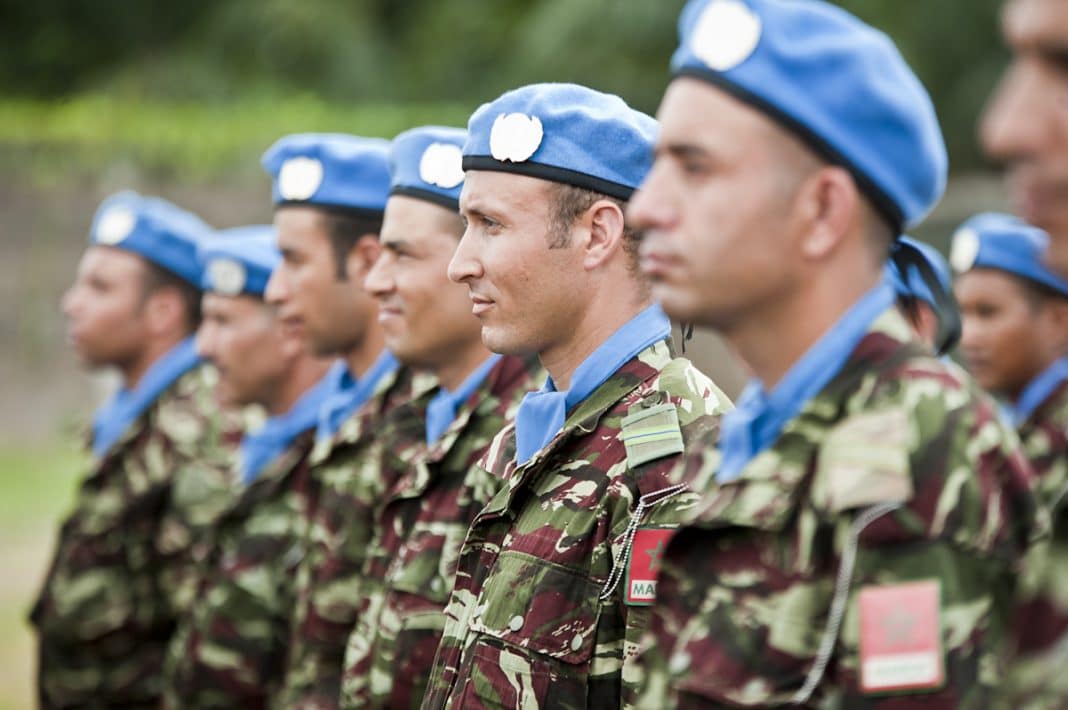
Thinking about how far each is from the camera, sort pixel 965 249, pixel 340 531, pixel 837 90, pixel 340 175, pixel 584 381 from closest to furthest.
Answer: pixel 837 90
pixel 584 381
pixel 340 531
pixel 340 175
pixel 965 249

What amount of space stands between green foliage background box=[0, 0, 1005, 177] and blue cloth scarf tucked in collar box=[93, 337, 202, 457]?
6757 mm

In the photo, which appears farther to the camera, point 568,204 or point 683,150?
point 568,204

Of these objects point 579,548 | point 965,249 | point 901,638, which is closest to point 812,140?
point 901,638

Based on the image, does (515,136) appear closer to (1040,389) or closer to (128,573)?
(1040,389)

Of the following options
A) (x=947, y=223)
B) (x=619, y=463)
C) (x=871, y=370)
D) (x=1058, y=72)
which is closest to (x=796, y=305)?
(x=871, y=370)

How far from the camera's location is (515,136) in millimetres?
3350

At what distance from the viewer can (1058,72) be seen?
6.61 feet

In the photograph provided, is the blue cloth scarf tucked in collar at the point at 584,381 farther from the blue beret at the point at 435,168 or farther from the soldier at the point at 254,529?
the soldier at the point at 254,529

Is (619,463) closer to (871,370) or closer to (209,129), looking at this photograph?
(871,370)

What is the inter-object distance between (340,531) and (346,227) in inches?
44.1

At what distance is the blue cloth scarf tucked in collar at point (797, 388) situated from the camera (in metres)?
2.27

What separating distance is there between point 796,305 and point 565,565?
95 cm

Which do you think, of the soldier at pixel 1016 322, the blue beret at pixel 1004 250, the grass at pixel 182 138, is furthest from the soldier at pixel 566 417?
the grass at pixel 182 138

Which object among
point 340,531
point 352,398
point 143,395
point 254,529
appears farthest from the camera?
point 143,395
